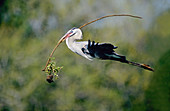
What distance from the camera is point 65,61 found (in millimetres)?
4148

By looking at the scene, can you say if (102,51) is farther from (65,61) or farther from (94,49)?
(65,61)

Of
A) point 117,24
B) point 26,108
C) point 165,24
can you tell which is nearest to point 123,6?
point 117,24

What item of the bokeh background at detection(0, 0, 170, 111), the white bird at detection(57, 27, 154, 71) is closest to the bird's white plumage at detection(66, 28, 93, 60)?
the white bird at detection(57, 27, 154, 71)

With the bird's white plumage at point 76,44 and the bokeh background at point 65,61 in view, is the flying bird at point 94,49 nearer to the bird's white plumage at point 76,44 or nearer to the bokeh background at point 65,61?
the bird's white plumage at point 76,44

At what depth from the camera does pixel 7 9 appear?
4566 millimetres

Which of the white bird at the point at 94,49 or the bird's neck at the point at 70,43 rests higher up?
the bird's neck at the point at 70,43

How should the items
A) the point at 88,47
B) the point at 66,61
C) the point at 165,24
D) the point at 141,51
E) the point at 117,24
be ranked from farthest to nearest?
the point at 117,24 < the point at 66,61 < the point at 141,51 < the point at 165,24 < the point at 88,47

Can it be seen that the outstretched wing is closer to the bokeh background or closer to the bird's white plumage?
the bird's white plumage

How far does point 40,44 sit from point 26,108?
1017 millimetres

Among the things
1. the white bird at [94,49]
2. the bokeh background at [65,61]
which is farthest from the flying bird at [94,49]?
the bokeh background at [65,61]

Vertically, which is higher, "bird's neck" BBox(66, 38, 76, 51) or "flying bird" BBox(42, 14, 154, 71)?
"bird's neck" BBox(66, 38, 76, 51)

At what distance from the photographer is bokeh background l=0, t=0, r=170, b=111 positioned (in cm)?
408

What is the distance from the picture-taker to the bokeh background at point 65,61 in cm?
408

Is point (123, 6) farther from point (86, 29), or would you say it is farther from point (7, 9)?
point (7, 9)
